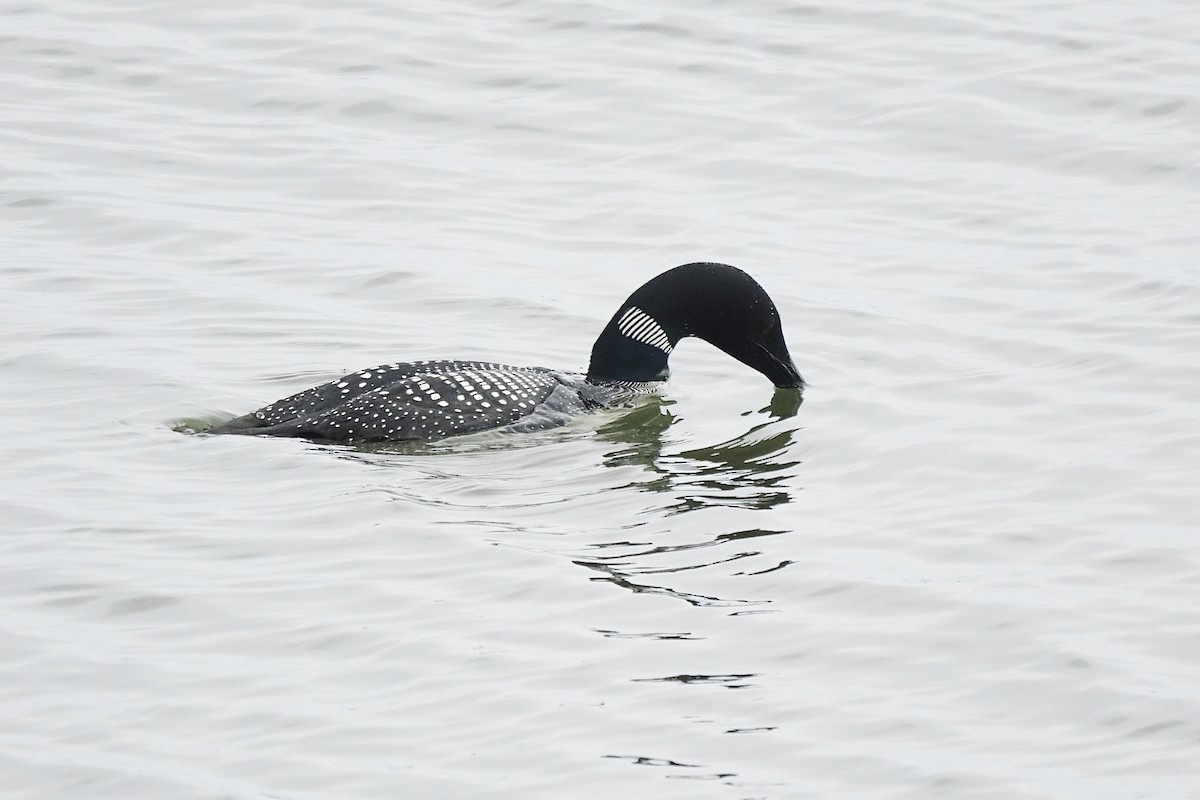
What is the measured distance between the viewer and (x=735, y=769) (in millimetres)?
4641

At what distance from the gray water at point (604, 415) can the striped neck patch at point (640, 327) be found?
11.9 inches

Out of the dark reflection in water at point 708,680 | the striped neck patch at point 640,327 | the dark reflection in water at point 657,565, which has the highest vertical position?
the striped neck patch at point 640,327

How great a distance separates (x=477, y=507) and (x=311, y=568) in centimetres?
77

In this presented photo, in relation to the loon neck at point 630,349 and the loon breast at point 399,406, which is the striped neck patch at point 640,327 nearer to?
the loon neck at point 630,349

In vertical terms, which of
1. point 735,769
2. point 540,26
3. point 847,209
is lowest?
point 735,769

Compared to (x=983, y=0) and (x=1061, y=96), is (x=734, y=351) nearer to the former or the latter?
(x=1061, y=96)

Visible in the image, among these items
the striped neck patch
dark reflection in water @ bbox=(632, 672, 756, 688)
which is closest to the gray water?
dark reflection in water @ bbox=(632, 672, 756, 688)

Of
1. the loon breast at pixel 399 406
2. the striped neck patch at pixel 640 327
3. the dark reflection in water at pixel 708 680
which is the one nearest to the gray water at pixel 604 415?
the dark reflection in water at pixel 708 680

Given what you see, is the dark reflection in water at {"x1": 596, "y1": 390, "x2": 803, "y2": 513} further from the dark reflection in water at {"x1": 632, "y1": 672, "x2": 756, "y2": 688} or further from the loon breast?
the dark reflection in water at {"x1": 632, "y1": 672, "x2": 756, "y2": 688}

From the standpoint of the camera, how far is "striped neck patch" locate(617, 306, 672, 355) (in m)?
7.90

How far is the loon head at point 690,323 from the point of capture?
788cm

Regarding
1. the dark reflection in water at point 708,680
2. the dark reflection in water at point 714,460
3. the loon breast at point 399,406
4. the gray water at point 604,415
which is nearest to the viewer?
the gray water at point 604,415

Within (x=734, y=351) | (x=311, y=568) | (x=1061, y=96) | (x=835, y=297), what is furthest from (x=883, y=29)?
(x=311, y=568)

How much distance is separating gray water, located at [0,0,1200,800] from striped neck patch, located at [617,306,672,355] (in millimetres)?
303
